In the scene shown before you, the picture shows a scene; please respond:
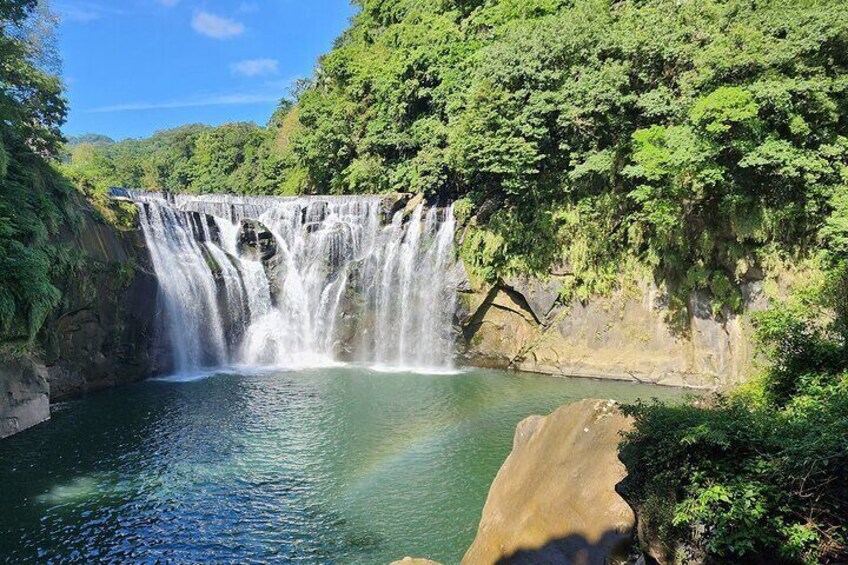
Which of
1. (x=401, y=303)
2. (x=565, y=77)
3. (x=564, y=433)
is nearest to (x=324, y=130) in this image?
(x=401, y=303)

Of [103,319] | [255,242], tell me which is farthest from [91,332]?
[255,242]

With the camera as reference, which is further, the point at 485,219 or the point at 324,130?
the point at 324,130

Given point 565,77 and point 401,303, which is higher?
point 565,77

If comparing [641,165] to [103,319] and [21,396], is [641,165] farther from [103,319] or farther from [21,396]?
[21,396]

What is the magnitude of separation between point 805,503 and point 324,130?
32.9 meters

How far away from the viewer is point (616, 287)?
64.3ft

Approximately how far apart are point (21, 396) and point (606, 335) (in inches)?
749

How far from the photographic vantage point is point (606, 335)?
64.5ft

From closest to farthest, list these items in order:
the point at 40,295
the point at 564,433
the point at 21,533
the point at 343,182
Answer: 1. the point at 564,433
2. the point at 21,533
3. the point at 40,295
4. the point at 343,182

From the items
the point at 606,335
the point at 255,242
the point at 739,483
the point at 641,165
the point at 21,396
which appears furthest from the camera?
the point at 255,242

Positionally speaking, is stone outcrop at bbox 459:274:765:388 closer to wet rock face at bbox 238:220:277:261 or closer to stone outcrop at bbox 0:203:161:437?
wet rock face at bbox 238:220:277:261

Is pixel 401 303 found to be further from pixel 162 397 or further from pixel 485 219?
pixel 162 397

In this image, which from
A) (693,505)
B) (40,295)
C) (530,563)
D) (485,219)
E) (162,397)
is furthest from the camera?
(485,219)

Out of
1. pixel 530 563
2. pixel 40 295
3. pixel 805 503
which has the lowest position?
pixel 530 563
